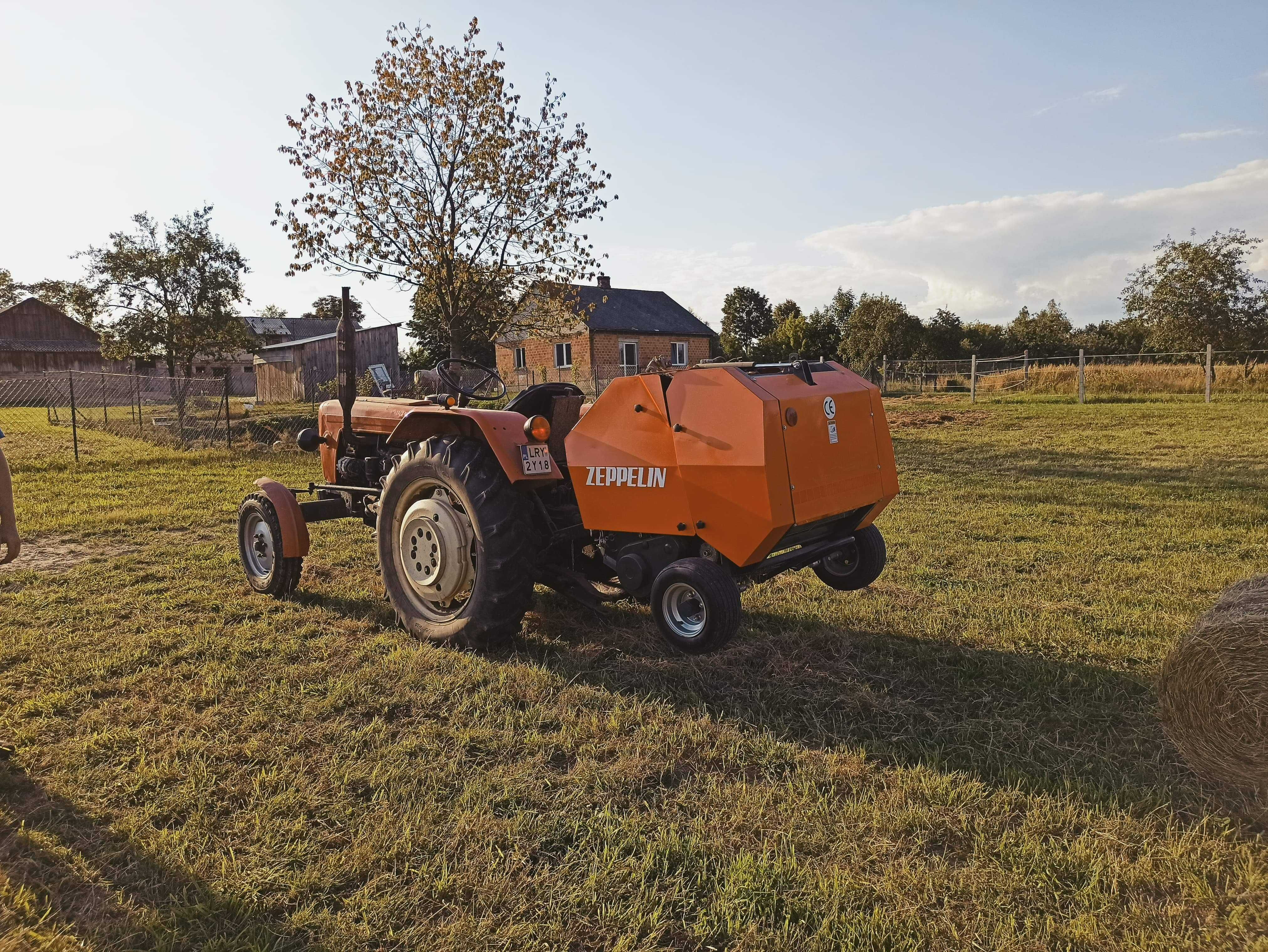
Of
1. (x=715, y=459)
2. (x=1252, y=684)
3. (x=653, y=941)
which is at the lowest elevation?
(x=653, y=941)

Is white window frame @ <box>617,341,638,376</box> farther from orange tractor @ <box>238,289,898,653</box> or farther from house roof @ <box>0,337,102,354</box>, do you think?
house roof @ <box>0,337,102,354</box>

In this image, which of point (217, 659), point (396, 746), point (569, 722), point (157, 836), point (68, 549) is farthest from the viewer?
point (68, 549)

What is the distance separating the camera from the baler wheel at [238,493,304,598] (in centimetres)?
528

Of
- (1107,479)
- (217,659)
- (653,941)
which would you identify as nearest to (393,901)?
(653,941)

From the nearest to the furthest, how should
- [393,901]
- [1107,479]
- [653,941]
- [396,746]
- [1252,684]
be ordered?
1. [653,941]
2. [393,901]
3. [1252,684]
4. [396,746]
5. [1107,479]

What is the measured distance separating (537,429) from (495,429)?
0.82ft

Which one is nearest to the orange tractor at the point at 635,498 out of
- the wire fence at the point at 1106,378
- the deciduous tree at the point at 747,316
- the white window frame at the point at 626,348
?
the wire fence at the point at 1106,378

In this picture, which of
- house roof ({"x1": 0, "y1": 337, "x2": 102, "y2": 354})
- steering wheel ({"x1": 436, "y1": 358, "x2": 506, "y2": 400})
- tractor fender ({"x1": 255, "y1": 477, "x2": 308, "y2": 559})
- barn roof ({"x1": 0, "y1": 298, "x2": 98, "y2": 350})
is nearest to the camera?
steering wheel ({"x1": 436, "y1": 358, "x2": 506, "y2": 400})

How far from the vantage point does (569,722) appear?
339 centimetres

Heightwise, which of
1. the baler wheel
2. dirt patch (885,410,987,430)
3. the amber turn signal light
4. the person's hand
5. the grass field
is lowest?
the grass field

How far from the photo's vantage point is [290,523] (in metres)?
5.23

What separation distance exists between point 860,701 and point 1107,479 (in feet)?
24.3

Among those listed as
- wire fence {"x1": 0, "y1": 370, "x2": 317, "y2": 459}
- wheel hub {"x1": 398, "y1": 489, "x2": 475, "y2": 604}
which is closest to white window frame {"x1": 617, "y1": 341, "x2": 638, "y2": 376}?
wire fence {"x1": 0, "y1": 370, "x2": 317, "y2": 459}

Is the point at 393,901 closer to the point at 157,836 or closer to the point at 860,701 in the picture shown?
the point at 157,836
